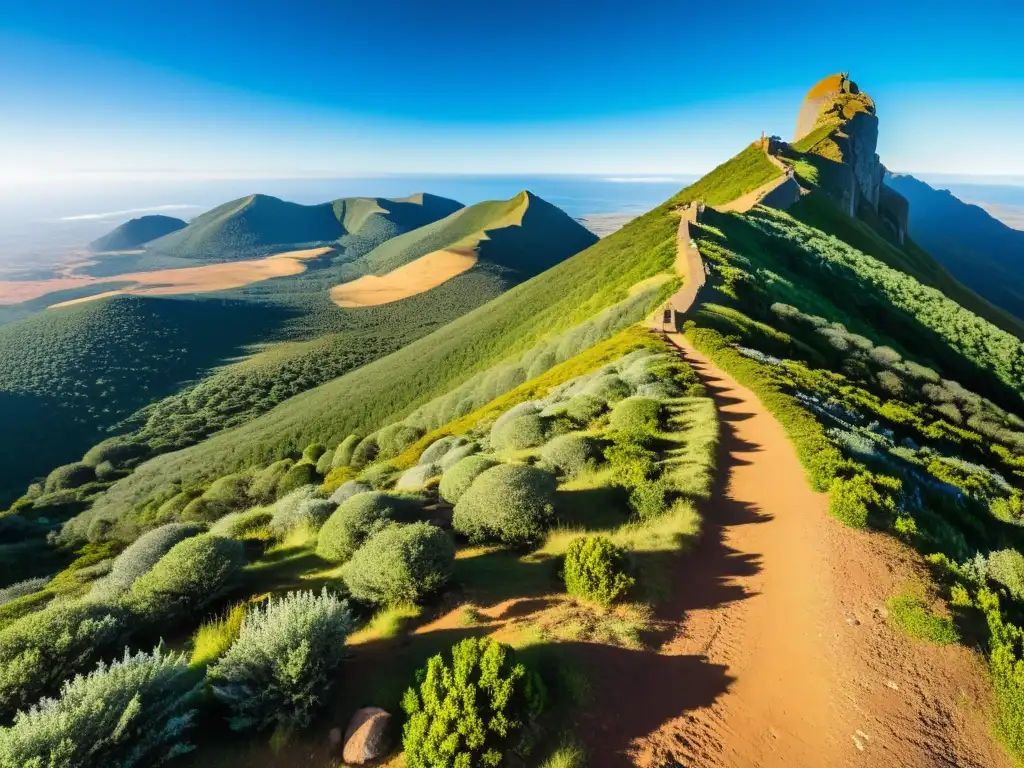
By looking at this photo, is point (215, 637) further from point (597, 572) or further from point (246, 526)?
point (246, 526)

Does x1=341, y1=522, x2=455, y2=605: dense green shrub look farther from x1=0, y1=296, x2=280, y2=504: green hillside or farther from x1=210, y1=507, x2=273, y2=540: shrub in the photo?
x1=0, y1=296, x2=280, y2=504: green hillside

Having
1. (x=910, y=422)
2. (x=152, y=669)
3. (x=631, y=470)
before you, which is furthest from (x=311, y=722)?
(x=910, y=422)

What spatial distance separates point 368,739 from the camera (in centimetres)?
564

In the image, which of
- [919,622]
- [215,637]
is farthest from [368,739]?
[919,622]

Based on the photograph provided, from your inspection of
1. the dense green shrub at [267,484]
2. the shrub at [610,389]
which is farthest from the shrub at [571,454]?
the dense green shrub at [267,484]

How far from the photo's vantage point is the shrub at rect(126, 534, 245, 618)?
8.20 metres

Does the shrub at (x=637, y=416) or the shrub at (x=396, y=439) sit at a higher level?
the shrub at (x=637, y=416)

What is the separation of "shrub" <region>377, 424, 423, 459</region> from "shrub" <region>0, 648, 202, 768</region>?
29757mm

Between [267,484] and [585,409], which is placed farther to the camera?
[267,484]

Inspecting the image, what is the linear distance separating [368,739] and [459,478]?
7137 mm

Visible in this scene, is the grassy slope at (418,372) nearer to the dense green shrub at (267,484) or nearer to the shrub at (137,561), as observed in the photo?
the dense green shrub at (267,484)

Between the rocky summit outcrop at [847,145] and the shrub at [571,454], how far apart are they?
8321 centimetres

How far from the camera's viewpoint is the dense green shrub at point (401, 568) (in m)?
8.02

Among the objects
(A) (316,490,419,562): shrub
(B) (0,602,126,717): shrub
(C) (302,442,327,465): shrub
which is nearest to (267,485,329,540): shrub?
(A) (316,490,419,562): shrub
